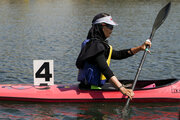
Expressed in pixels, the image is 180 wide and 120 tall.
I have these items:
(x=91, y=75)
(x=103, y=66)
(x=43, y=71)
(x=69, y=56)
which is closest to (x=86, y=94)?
(x=91, y=75)

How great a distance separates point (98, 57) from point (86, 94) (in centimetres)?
102

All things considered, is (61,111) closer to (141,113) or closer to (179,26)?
(141,113)

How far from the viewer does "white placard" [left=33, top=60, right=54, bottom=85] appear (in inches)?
286

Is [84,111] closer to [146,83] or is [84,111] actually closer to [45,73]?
[45,73]

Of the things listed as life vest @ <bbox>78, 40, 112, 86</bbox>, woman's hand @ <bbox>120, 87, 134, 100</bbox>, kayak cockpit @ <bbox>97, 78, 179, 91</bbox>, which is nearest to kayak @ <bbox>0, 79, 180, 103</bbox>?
kayak cockpit @ <bbox>97, 78, 179, 91</bbox>

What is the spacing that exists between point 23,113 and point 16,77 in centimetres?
305

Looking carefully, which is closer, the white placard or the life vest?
the life vest

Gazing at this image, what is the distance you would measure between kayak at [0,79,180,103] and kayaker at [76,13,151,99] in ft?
0.83

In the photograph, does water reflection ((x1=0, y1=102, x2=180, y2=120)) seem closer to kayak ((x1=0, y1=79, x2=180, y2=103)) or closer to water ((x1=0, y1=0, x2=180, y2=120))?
water ((x1=0, y1=0, x2=180, y2=120))

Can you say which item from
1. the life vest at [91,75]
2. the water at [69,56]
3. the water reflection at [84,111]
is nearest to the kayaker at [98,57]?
the life vest at [91,75]

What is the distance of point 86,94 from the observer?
282 inches

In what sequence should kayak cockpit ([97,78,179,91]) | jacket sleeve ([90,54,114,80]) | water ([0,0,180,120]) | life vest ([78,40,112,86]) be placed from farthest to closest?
kayak cockpit ([97,78,179,91]) < water ([0,0,180,120]) < life vest ([78,40,112,86]) < jacket sleeve ([90,54,114,80])

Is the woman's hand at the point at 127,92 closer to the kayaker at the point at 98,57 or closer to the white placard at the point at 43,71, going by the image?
the kayaker at the point at 98,57

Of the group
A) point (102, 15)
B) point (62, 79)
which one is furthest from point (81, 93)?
point (62, 79)
